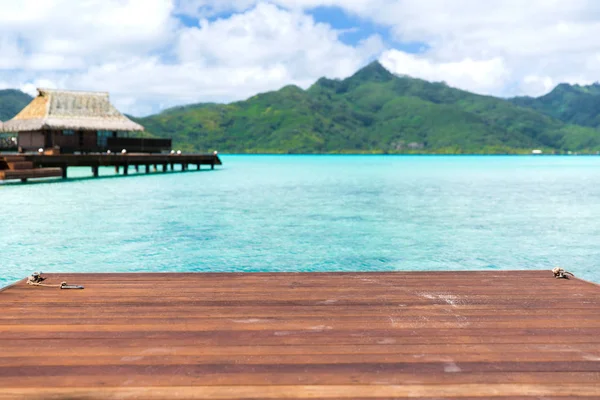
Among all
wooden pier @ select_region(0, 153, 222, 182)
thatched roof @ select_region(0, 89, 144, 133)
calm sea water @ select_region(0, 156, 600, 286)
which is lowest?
calm sea water @ select_region(0, 156, 600, 286)

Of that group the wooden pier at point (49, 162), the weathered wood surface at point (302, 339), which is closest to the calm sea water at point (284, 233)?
the wooden pier at point (49, 162)

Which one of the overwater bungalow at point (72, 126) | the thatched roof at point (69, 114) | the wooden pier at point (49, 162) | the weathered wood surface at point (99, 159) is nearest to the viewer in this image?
the wooden pier at point (49, 162)

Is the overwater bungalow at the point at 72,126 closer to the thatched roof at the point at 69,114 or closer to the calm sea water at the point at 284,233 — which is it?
the thatched roof at the point at 69,114

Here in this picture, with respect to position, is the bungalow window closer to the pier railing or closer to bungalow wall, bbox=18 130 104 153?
bungalow wall, bbox=18 130 104 153

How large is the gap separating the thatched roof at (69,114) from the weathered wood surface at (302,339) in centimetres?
5695

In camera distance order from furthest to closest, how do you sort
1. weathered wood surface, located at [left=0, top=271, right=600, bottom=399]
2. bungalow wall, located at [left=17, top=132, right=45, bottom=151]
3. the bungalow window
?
the bungalow window → bungalow wall, located at [left=17, top=132, right=45, bottom=151] → weathered wood surface, located at [left=0, top=271, right=600, bottom=399]

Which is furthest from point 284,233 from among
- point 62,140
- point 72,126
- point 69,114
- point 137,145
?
point 69,114

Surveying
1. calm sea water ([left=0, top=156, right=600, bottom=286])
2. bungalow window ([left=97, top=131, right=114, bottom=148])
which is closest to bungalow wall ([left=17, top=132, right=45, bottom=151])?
bungalow window ([left=97, top=131, right=114, bottom=148])

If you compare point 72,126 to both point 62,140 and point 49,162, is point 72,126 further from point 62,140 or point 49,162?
point 49,162

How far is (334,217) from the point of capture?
89.6ft

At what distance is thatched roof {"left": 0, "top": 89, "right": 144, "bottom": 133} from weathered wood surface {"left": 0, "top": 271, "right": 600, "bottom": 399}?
57.0 metres

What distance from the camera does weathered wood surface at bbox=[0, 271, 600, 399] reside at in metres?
3.58

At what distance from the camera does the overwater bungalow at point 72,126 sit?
58.5 m

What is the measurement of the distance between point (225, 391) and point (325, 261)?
1332 cm
